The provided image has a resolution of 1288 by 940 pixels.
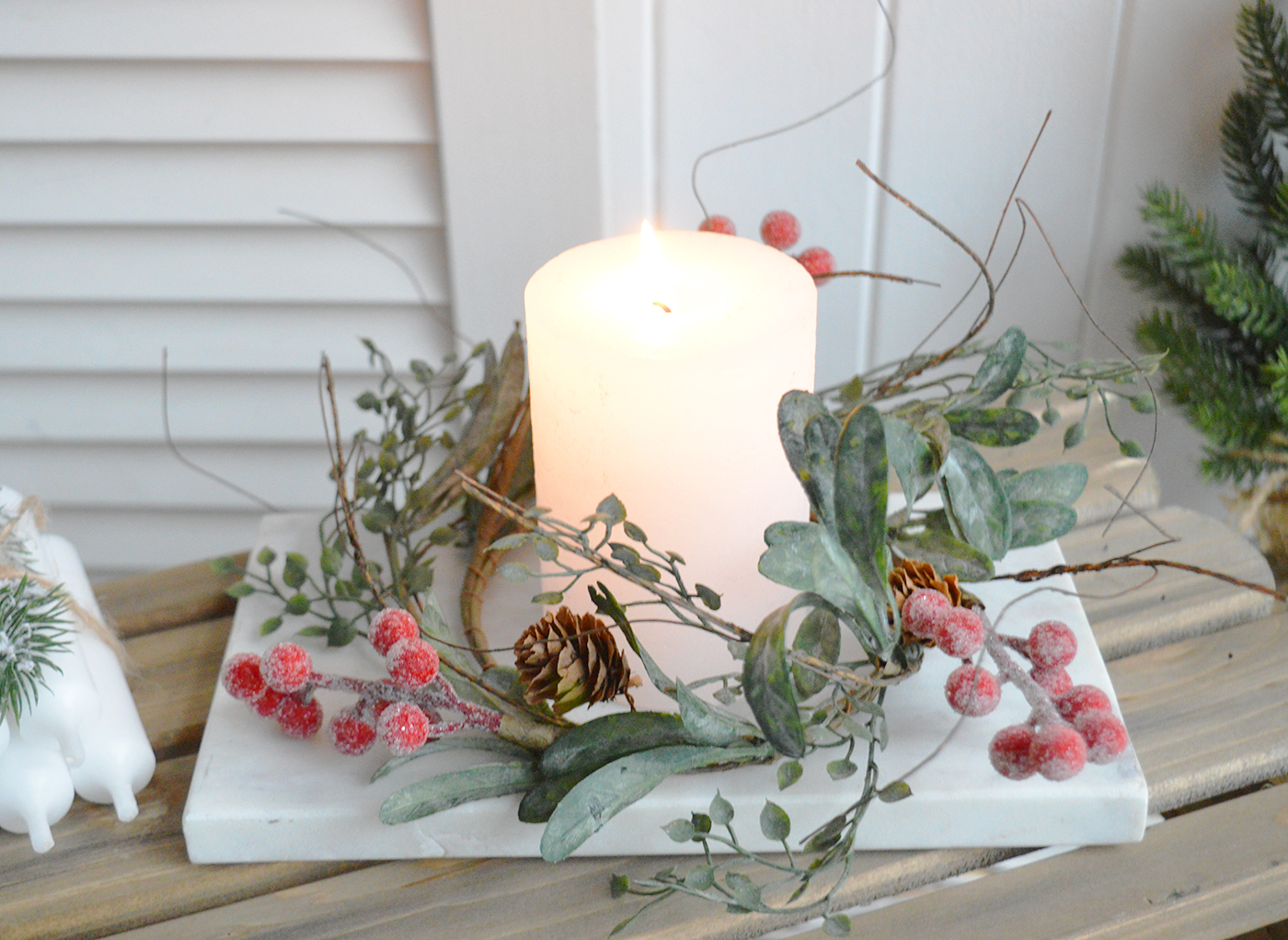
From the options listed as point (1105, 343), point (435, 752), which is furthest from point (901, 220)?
point (435, 752)

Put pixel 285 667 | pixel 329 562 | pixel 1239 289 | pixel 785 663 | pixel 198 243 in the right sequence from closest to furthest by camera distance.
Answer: pixel 785 663
pixel 285 667
pixel 329 562
pixel 1239 289
pixel 198 243

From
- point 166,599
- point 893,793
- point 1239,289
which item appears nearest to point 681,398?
point 893,793

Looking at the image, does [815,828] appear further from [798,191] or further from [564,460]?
[798,191]

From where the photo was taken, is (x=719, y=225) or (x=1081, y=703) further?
(x=719, y=225)

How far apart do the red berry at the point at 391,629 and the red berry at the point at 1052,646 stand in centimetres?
26

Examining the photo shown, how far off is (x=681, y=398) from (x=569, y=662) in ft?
0.38

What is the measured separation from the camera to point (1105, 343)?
3.31ft

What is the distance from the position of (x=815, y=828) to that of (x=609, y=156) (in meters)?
0.58

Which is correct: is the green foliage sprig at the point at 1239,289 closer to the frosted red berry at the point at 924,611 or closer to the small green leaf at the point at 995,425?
the small green leaf at the point at 995,425

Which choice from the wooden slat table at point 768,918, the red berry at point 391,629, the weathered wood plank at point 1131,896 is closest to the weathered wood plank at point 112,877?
the wooden slat table at point 768,918

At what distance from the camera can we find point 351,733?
1.65ft

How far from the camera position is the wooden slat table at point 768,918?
1.53 feet

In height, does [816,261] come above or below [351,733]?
above

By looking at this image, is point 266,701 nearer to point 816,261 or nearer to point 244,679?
point 244,679
